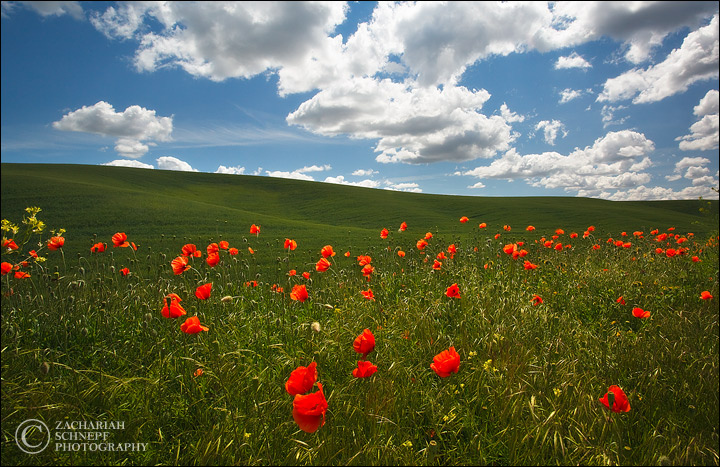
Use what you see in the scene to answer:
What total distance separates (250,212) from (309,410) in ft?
92.3

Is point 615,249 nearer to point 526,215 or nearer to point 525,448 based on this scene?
point 525,448

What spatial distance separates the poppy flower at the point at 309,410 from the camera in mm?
1766

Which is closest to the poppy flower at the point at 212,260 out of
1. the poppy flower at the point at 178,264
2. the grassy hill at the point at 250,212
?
the poppy flower at the point at 178,264

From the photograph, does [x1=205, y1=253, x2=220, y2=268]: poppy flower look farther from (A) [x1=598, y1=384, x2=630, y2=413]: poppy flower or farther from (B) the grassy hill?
(A) [x1=598, y1=384, x2=630, y2=413]: poppy flower

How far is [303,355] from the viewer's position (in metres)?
3.23

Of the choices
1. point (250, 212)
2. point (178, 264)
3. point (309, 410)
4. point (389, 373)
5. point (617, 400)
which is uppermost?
point (178, 264)

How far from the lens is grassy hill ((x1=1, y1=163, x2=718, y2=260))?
60.8 feet

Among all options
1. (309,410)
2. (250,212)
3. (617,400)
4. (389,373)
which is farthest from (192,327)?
(250,212)

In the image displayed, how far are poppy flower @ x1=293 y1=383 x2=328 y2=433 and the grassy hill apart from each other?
5224mm

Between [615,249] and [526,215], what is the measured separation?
25970mm

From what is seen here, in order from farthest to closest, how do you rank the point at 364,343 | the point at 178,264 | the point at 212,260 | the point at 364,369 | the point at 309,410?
1. the point at 212,260
2. the point at 178,264
3. the point at 364,343
4. the point at 364,369
5. the point at 309,410

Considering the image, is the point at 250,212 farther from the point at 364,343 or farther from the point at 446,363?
the point at 446,363

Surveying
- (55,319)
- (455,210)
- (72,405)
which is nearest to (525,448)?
(72,405)

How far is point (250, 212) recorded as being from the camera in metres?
28.6
